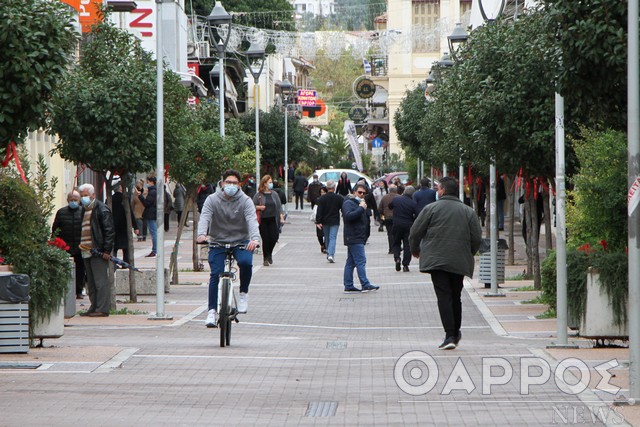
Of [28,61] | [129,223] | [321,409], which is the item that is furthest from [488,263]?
[321,409]

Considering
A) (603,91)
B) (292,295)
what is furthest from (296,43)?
(603,91)

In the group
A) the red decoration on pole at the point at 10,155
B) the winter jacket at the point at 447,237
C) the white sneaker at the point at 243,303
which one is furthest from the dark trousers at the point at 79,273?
the winter jacket at the point at 447,237

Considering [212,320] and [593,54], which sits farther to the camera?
[212,320]

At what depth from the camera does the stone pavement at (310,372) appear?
928 cm

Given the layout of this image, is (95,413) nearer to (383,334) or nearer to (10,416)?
(10,416)

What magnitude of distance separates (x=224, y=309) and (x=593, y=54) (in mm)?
4769

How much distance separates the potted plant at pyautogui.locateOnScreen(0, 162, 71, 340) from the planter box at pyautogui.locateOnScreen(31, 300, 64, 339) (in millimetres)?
10

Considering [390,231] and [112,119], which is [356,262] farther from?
[390,231]

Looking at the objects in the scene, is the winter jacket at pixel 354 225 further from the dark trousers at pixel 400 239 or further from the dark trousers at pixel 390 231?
the dark trousers at pixel 390 231

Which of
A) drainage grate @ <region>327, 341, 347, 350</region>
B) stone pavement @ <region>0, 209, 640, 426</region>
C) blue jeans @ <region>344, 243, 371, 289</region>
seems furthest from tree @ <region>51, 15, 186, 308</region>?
drainage grate @ <region>327, 341, 347, 350</region>

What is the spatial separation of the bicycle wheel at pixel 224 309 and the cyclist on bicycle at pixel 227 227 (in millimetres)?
215

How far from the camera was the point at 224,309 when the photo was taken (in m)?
13.8

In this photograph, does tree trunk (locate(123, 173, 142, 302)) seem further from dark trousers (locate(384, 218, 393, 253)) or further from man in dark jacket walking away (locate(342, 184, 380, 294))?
dark trousers (locate(384, 218, 393, 253))

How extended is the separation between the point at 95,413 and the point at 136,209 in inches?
1008
